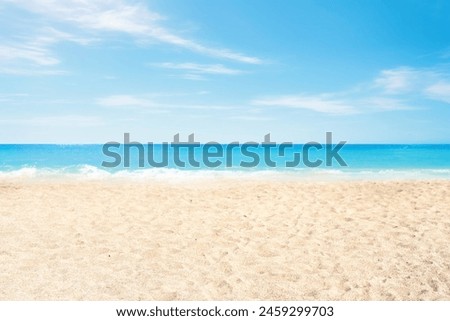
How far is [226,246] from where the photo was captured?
18.2 ft

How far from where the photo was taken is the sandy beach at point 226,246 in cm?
410

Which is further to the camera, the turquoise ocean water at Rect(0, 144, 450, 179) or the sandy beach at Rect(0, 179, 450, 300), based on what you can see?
the turquoise ocean water at Rect(0, 144, 450, 179)

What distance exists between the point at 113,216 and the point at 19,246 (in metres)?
2.11

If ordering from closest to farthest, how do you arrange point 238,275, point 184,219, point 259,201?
point 238,275 → point 184,219 → point 259,201

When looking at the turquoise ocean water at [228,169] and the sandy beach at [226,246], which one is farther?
the turquoise ocean water at [228,169]

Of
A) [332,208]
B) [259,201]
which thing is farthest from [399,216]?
[259,201]

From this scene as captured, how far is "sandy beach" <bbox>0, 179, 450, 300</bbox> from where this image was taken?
410 cm

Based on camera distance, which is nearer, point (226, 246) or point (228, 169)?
point (226, 246)

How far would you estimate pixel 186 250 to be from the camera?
211 inches

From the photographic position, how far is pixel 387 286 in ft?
13.6
